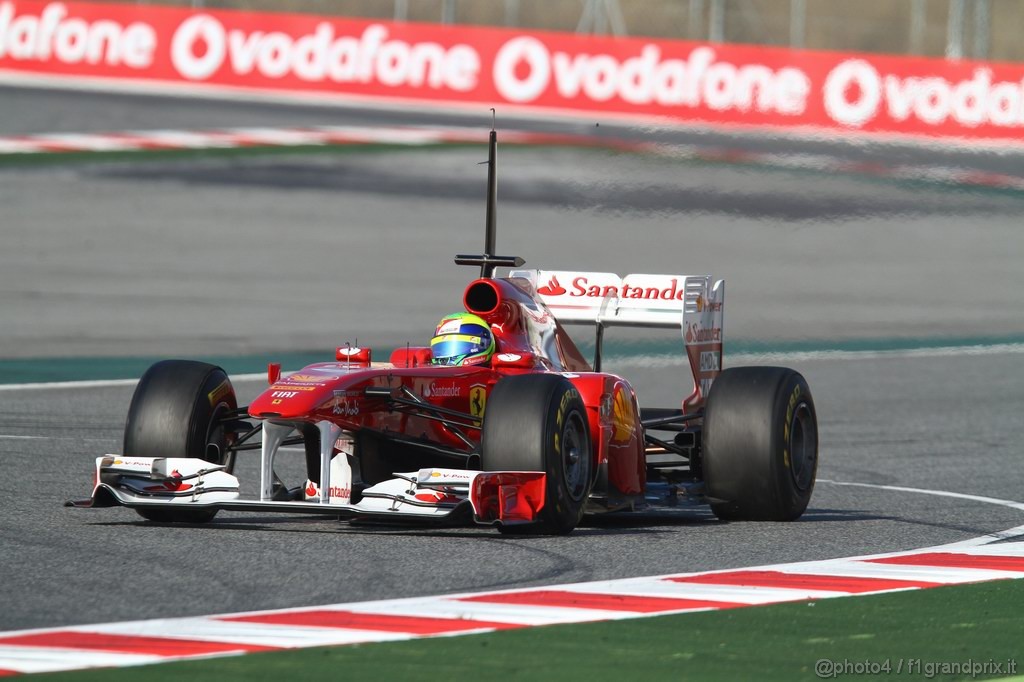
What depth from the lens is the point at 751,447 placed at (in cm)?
1015

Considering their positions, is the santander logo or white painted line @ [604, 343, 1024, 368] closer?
the santander logo

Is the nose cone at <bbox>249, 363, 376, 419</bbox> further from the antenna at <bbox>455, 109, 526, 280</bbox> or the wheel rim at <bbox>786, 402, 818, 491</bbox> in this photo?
the wheel rim at <bbox>786, 402, 818, 491</bbox>

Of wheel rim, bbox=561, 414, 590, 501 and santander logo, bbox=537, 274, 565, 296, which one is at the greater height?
santander logo, bbox=537, 274, 565, 296

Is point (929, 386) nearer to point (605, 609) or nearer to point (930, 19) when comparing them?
point (605, 609)

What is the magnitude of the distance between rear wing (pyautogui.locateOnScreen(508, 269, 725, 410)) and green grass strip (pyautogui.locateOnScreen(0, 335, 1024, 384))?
6587 mm

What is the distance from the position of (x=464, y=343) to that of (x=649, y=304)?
67.8 inches

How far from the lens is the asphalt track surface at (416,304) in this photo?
8.30 metres

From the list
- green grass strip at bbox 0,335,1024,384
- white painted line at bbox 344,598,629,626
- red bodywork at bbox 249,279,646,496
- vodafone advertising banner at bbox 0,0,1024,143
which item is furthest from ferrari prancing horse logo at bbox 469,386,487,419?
vodafone advertising banner at bbox 0,0,1024,143

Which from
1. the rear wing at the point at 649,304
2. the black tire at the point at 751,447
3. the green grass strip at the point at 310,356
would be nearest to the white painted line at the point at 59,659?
the black tire at the point at 751,447

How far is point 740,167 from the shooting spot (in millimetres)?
27266

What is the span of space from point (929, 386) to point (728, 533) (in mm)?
9475

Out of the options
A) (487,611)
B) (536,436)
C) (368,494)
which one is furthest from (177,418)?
(487,611)

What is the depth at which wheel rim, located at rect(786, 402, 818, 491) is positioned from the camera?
10484mm

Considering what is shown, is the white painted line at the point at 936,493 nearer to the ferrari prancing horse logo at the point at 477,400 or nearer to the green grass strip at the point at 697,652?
the ferrari prancing horse logo at the point at 477,400
